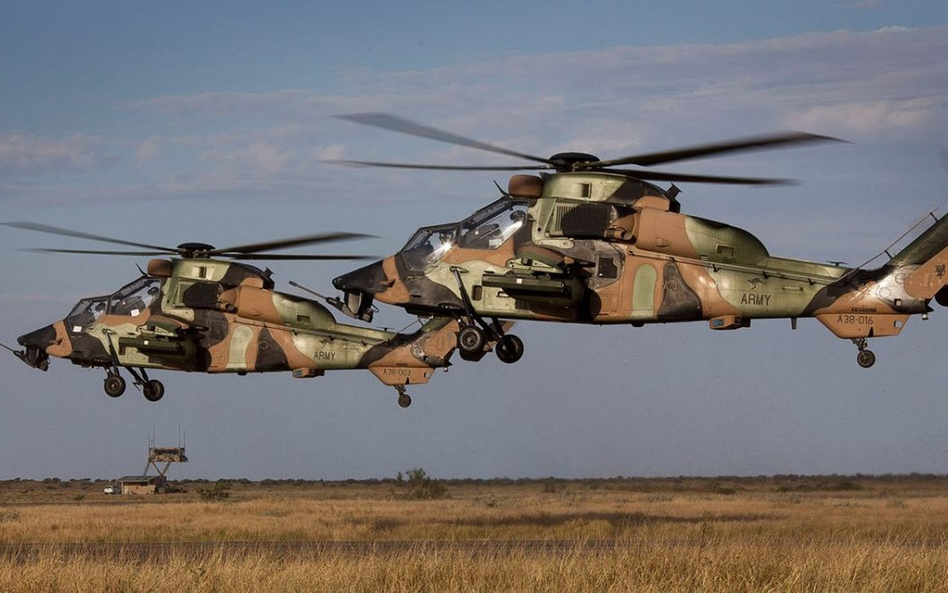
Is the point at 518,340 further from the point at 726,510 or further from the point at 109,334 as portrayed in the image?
the point at 726,510

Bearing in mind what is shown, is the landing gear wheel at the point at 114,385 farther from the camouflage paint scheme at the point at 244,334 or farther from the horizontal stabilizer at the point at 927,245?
the horizontal stabilizer at the point at 927,245

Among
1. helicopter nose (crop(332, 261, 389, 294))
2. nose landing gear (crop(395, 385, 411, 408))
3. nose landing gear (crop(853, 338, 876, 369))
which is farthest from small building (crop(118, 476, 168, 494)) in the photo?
nose landing gear (crop(853, 338, 876, 369))

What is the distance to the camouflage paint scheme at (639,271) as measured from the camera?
23734 mm

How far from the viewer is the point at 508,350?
2770 cm

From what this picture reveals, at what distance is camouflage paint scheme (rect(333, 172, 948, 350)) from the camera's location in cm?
2373

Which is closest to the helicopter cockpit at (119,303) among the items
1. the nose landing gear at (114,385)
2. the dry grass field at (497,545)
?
the nose landing gear at (114,385)

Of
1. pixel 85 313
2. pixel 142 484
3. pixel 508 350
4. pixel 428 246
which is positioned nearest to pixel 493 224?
pixel 428 246

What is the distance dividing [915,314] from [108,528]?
2410cm

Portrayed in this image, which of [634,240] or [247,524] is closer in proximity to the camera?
[634,240]

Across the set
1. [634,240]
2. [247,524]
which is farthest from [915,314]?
[247,524]

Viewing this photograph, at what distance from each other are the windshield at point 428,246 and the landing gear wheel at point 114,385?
38.9 feet

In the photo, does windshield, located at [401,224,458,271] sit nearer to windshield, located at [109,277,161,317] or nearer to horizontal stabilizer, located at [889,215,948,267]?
horizontal stabilizer, located at [889,215,948,267]

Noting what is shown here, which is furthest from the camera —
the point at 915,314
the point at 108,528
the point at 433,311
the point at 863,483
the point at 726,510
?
the point at 863,483

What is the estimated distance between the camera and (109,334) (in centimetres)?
3600
